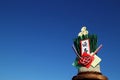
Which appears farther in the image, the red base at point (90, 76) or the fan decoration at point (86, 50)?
the fan decoration at point (86, 50)

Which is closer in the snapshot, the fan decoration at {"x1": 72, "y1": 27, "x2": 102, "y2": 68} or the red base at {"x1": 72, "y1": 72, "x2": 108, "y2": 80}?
the red base at {"x1": 72, "y1": 72, "x2": 108, "y2": 80}

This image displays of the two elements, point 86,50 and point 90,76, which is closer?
point 90,76

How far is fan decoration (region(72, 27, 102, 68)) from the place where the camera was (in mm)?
29469

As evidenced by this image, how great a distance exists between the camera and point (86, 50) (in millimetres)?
30250

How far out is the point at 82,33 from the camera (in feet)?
103

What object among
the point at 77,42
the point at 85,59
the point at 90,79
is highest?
the point at 77,42

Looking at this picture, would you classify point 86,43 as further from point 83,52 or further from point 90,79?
point 90,79

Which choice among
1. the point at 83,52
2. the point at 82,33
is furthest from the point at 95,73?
the point at 82,33

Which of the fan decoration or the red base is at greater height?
the fan decoration

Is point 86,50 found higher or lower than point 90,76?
higher

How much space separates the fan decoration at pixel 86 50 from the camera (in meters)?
29.5

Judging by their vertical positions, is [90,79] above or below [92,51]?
below

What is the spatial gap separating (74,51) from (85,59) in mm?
1650

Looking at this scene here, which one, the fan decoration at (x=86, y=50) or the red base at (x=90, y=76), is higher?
the fan decoration at (x=86, y=50)
